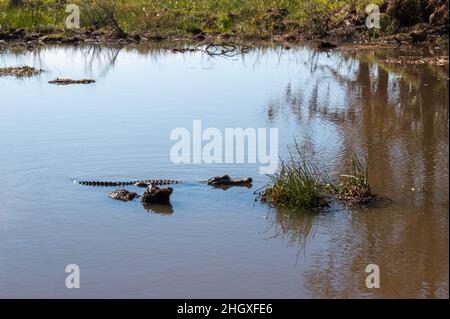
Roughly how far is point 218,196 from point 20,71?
11628mm

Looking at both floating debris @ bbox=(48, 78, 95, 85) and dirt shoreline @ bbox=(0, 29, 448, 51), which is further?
dirt shoreline @ bbox=(0, 29, 448, 51)

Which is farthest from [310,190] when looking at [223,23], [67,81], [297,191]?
[223,23]

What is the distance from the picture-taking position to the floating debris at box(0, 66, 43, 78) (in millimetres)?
19047

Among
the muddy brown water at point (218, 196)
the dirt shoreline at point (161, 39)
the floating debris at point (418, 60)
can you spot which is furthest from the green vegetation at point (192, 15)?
the muddy brown water at point (218, 196)

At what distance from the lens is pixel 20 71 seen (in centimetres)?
1925

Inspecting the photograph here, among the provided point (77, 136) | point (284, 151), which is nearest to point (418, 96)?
point (284, 151)

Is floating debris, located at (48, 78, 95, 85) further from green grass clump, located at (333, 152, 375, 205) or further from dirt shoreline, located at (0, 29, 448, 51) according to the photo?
green grass clump, located at (333, 152, 375, 205)

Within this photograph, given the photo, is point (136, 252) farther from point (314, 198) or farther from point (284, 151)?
point (284, 151)

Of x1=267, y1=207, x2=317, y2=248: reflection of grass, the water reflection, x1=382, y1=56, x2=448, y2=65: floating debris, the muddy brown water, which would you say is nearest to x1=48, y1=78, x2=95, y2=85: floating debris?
the muddy brown water

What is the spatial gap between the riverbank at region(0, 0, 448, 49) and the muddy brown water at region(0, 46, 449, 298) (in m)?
6.15

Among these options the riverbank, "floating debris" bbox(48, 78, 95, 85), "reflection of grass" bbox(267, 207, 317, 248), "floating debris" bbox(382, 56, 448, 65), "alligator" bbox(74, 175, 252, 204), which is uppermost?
the riverbank

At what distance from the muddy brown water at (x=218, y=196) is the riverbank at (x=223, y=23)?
20.2 ft
